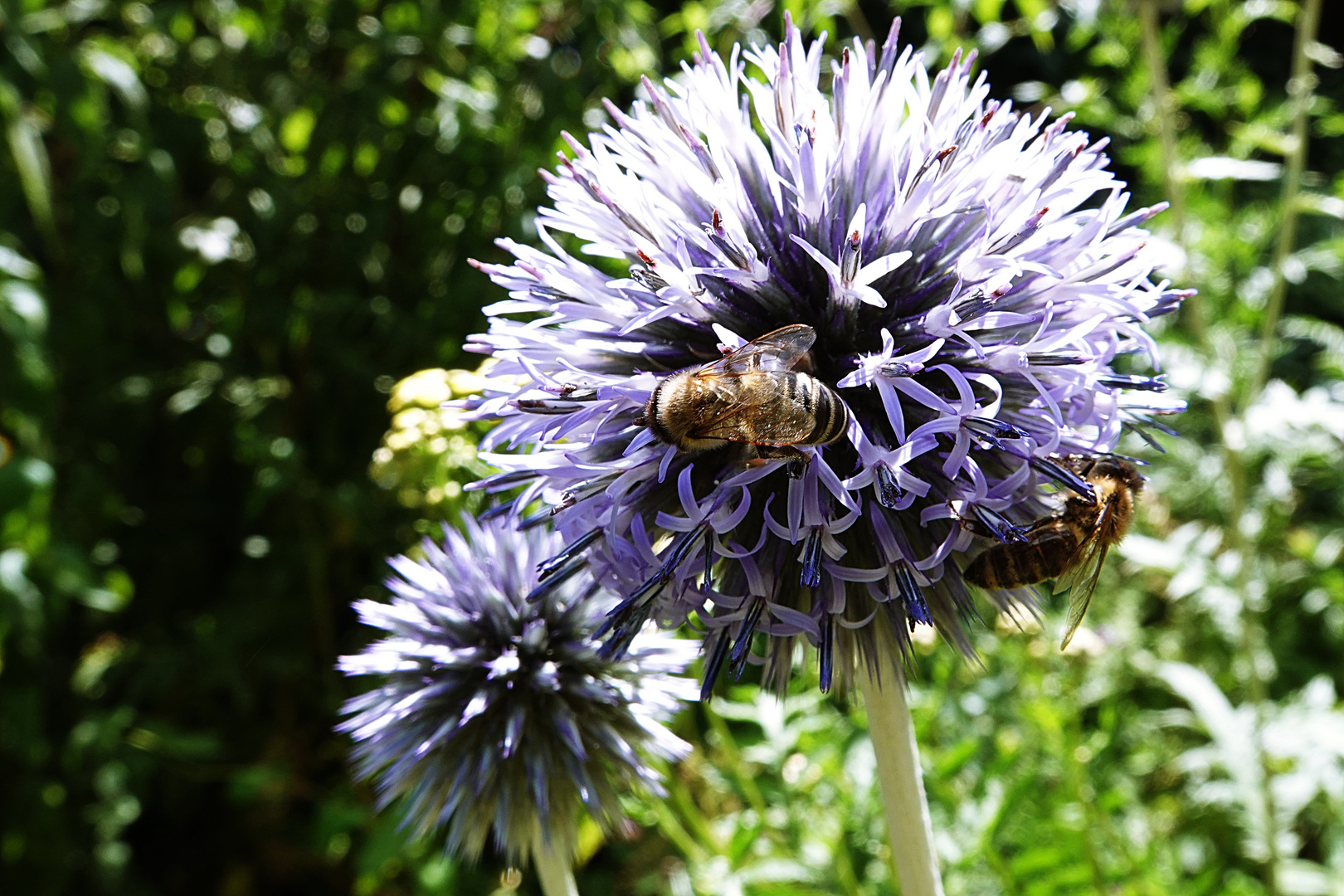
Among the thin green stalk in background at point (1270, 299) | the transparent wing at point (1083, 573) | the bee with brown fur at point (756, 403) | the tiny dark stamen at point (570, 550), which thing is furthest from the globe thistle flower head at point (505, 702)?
the thin green stalk in background at point (1270, 299)

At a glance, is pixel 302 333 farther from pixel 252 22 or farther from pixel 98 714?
pixel 98 714

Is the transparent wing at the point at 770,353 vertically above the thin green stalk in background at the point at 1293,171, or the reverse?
the thin green stalk in background at the point at 1293,171

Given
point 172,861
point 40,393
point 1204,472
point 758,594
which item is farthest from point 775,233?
point 172,861

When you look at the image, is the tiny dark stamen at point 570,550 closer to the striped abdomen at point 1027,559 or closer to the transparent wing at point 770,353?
the transparent wing at point 770,353

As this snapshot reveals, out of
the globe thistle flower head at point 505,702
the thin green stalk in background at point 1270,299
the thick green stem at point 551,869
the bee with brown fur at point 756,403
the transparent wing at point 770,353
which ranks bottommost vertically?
the thick green stem at point 551,869

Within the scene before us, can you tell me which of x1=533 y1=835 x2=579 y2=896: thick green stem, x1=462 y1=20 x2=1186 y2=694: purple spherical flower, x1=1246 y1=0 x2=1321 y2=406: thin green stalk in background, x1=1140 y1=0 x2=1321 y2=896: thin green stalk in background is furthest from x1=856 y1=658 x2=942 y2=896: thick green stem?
x1=1246 y1=0 x2=1321 y2=406: thin green stalk in background

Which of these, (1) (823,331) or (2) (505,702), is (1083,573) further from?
(2) (505,702)

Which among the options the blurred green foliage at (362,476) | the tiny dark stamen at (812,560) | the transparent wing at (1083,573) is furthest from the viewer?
the blurred green foliage at (362,476)

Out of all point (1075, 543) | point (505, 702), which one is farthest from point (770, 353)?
point (505, 702)

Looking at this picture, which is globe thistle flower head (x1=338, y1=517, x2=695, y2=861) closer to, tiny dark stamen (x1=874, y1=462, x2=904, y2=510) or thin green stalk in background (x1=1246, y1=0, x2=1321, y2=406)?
tiny dark stamen (x1=874, y1=462, x2=904, y2=510)
